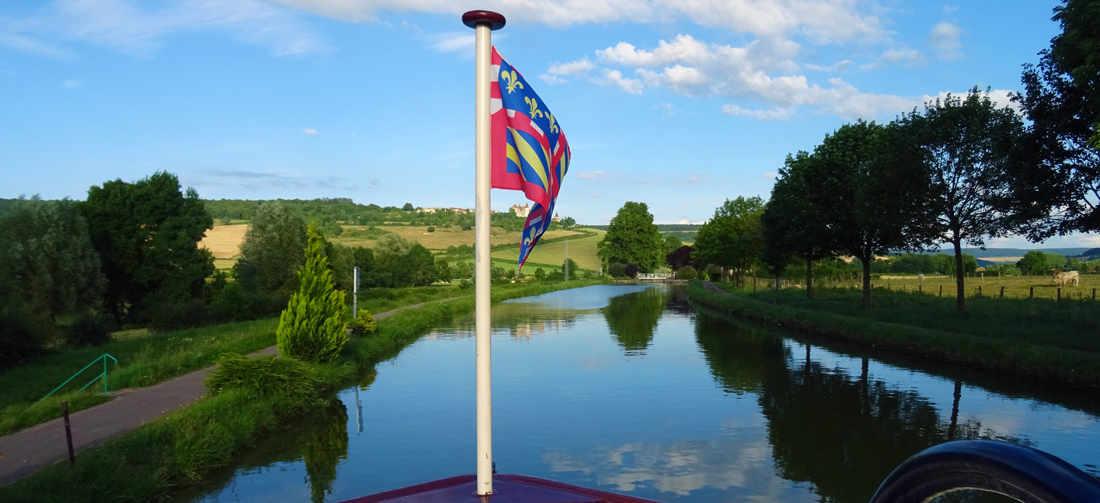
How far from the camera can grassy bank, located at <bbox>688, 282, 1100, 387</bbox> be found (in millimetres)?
16969

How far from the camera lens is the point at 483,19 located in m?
5.38

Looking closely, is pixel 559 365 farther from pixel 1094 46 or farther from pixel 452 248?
pixel 452 248

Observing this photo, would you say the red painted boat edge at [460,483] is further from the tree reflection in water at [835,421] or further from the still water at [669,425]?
the tree reflection in water at [835,421]

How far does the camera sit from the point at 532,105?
19.7 feet

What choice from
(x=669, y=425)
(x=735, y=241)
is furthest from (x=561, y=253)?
(x=669, y=425)

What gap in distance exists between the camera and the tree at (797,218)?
34312 mm

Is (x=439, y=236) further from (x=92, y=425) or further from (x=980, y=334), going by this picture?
(x=92, y=425)

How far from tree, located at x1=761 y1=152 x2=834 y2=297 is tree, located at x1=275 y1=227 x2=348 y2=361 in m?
23.9

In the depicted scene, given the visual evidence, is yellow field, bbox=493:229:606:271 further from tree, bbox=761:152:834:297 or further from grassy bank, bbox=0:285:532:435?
grassy bank, bbox=0:285:532:435

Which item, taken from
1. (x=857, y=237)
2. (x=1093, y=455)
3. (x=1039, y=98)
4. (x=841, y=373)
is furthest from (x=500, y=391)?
(x=857, y=237)

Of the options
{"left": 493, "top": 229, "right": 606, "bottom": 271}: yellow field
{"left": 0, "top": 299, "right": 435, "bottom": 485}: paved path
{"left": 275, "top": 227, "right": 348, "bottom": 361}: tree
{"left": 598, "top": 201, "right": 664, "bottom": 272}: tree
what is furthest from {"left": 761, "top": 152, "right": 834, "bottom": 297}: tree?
{"left": 598, "top": 201, "right": 664, "bottom": 272}: tree

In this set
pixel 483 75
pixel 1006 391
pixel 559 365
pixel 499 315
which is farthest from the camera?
pixel 499 315

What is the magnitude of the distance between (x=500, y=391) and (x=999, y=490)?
47.5 feet

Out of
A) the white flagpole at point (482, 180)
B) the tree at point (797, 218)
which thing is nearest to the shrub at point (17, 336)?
the white flagpole at point (482, 180)
